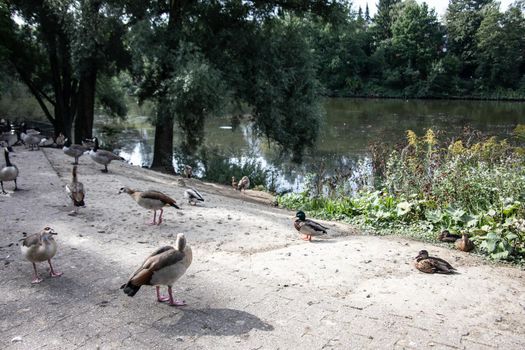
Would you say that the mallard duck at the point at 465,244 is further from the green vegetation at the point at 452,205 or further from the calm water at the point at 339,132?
the calm water at the point at 339,132

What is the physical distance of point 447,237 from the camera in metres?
9.33

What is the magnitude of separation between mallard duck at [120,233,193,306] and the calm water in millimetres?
10416

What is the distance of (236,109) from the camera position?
20.7 m

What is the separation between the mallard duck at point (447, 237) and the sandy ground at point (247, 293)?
1.36ft

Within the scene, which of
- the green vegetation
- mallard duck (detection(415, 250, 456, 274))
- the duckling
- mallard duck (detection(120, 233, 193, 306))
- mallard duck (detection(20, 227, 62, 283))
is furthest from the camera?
the duckling

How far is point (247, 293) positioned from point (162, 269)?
4.59ft

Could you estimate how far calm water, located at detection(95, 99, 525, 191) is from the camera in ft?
77.3

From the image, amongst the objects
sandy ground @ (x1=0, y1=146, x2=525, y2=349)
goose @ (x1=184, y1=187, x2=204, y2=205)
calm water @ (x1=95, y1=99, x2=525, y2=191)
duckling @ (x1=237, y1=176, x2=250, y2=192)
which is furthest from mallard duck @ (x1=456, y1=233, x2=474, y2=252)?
duckling @ (x1=237, y1=176, x2=250, y2=192)

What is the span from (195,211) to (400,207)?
4.89 meters

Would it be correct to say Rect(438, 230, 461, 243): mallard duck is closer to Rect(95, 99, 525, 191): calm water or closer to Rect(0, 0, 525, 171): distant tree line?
Rect(95, 99, 525, 191): calm water

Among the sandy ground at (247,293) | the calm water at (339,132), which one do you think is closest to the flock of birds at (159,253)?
the sandy ground at (247,293)

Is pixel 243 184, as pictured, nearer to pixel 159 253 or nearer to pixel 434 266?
pixel 434 266

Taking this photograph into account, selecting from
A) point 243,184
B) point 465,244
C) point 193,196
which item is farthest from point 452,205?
point 243,184

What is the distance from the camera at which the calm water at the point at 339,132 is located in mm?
23562
